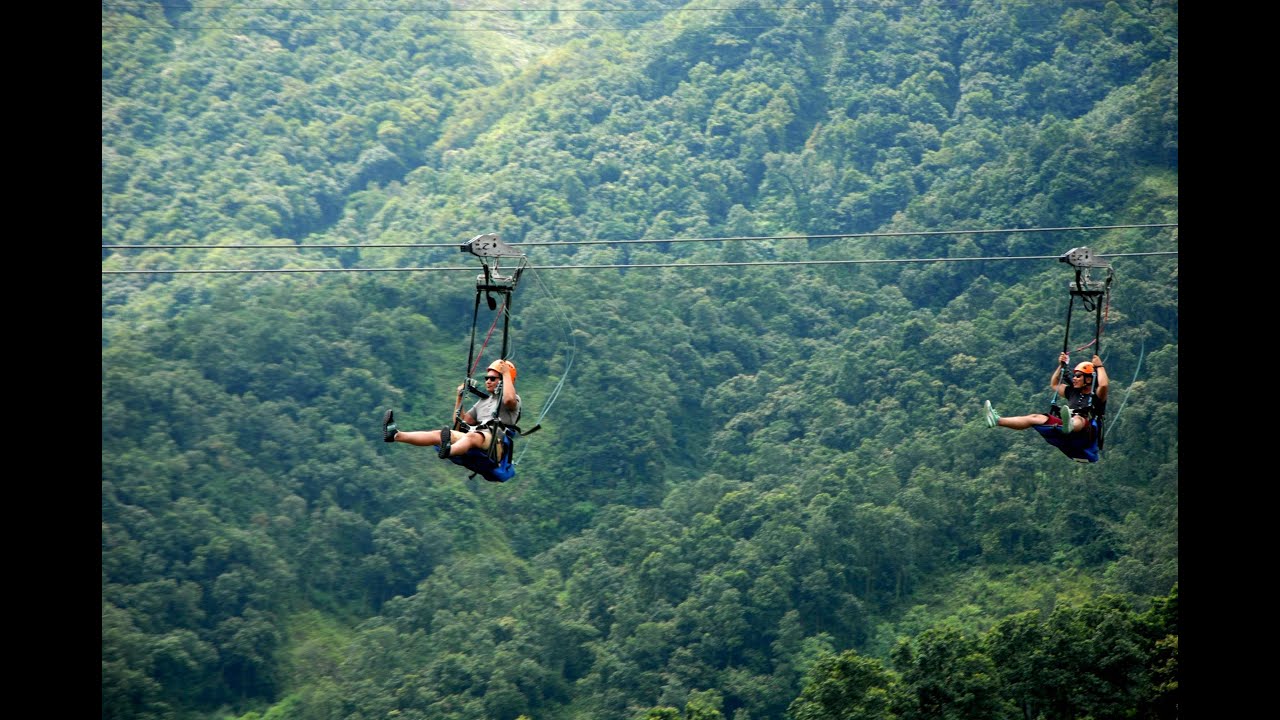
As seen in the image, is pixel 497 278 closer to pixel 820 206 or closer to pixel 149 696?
pixel 149 696

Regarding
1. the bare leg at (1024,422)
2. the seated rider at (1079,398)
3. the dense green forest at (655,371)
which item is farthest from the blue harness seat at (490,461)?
the dense green forest at (655,371)

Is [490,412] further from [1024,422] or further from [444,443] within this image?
[1024,422]

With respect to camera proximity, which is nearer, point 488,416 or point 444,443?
point 444,443

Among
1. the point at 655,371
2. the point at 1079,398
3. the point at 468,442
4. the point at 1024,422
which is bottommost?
the point at 655,371

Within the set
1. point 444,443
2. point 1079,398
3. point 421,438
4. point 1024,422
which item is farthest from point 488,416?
point 1079,398

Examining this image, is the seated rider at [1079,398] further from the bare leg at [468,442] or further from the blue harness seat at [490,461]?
the bare leg at [468,442]

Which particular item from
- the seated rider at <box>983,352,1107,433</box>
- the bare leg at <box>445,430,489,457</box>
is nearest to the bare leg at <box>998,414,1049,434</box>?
the seated rider at <box>983,352,1107,433</box>
